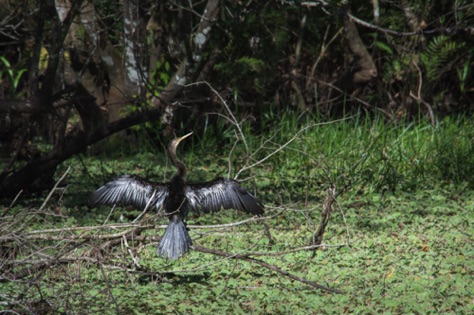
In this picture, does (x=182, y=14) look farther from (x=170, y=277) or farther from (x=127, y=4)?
(x=170, y=277)

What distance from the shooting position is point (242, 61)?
9.51m

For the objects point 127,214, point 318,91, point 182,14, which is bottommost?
point 127,214

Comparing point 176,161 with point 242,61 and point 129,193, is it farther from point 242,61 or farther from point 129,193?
point 242,61

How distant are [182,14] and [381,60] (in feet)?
11.0

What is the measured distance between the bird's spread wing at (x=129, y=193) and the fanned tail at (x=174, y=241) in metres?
0.26

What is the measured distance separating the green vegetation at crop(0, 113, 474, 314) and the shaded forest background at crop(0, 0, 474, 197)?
0.57 m

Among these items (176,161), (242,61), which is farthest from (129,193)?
(242,61)

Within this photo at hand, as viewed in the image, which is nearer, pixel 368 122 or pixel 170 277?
pixel 170 277

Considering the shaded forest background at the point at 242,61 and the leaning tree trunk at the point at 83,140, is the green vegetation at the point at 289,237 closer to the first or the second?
the leaning tree trunk at the point at 83,140

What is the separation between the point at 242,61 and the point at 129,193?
3976 mm

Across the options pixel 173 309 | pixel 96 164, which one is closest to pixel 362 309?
pixel 173 309

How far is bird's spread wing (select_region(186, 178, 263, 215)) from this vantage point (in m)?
5.83

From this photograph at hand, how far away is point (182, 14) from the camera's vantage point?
29.3 feet

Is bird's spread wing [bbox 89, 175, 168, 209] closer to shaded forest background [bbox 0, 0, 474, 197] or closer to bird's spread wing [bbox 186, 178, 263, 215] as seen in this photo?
bird's spread wing [bbox 186, 178, 263, 215]
